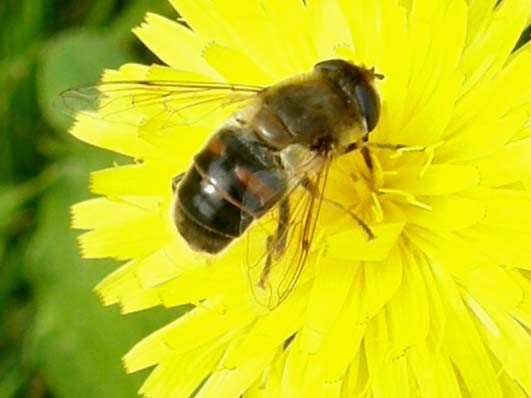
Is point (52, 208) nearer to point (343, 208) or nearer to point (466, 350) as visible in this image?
point (343, 208)

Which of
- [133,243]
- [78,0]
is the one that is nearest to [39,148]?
[78,0]

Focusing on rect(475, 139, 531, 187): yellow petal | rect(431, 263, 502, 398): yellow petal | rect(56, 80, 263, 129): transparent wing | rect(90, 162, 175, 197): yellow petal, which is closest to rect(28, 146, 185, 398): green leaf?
rect(90, 162, 175, 197): yellow petal

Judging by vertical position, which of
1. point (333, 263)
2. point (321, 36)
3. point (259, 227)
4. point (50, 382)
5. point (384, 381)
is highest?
point (321, 36)

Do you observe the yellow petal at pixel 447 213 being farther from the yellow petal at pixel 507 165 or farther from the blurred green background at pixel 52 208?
the blurred green background at pixel 52 208

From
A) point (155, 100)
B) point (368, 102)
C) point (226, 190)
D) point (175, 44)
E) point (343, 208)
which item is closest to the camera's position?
point (226, 190)

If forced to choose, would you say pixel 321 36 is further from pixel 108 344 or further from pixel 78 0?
pixel 78 0

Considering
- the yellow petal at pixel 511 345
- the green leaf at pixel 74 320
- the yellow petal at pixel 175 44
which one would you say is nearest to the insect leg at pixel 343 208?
the yellow petal at pixel 511 345

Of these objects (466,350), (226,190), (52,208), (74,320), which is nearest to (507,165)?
(466,350)

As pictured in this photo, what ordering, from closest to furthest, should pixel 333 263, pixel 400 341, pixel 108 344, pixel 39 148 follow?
pixel 400 341 → pixel 333 263 → pixel 108 344 → pixel 39 148
